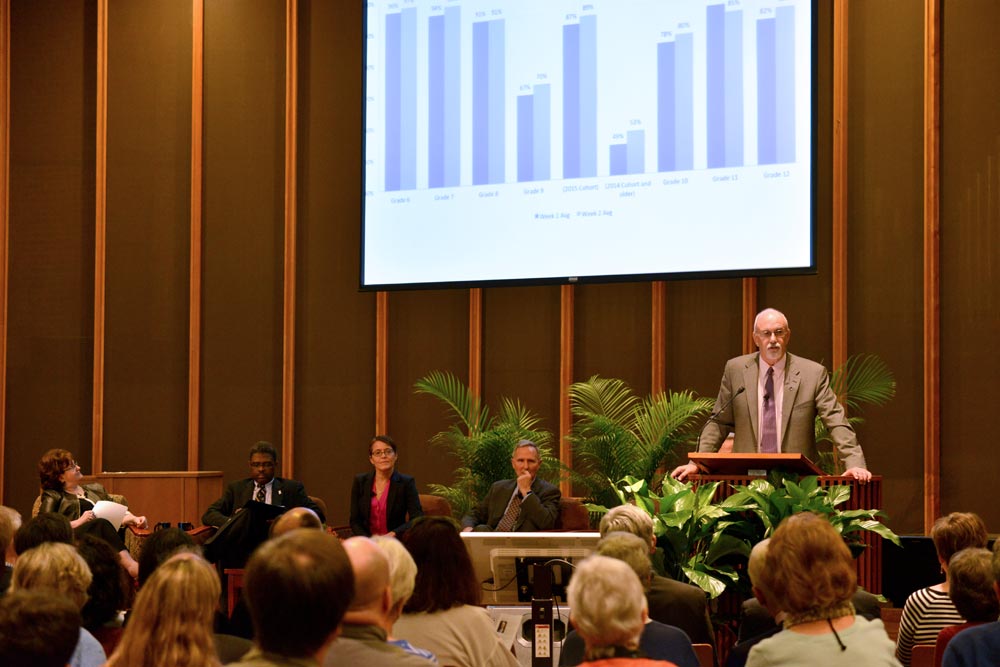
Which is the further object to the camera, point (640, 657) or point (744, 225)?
point (744, 225)

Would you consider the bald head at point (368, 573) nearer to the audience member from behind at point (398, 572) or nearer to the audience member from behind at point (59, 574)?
the audience member from behind at point (398, 572)

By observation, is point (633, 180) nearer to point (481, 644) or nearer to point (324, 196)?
point (324, 196)

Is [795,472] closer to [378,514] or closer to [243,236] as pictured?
[378,514]

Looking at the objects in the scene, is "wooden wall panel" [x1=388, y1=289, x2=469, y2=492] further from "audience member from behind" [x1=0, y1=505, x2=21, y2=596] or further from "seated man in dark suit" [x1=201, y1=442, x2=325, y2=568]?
"audience member from behind" [x1=0, y1=505, x2=21, y2=596]

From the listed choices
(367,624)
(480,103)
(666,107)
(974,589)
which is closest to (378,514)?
(480,103)

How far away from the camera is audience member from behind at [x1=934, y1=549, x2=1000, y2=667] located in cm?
335

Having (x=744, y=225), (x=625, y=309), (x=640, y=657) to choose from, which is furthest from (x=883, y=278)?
(x=640, y=657)

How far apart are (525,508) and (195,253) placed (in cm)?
390

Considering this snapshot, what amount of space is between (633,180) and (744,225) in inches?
31.5

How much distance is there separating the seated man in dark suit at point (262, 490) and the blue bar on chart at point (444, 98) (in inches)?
88.1

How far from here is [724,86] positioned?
7.41 meters

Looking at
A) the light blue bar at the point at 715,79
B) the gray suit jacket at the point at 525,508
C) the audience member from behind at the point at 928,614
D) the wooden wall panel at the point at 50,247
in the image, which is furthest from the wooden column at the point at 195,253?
the audience member from behind at the point at 928,614

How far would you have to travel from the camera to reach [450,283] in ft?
26.2

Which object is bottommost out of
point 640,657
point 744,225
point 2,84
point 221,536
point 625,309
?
point 221,536
